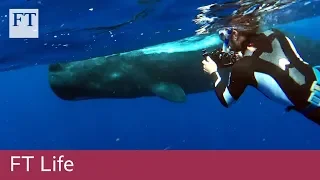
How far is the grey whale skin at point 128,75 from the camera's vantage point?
12.4 m

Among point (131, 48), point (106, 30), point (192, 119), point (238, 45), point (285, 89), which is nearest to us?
point (285, 89)

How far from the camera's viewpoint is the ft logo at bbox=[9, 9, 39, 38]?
9.92m

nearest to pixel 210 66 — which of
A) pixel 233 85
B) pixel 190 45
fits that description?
pixel 233 85

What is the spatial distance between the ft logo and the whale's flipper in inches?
144

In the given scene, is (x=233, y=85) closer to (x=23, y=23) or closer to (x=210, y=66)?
(x=210, y=66)

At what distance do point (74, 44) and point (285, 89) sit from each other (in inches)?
410

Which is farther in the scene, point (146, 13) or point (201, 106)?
point (201, 106)

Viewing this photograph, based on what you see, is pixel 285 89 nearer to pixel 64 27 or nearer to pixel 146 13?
pixel 146 13

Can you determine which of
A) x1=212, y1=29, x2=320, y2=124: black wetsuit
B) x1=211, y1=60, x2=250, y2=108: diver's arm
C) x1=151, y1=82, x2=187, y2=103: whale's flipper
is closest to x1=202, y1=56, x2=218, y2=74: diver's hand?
x1=211, y1=60, x2=250, y2=108: diver's arm

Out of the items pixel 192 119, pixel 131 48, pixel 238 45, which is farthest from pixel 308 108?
pixel 192 119
